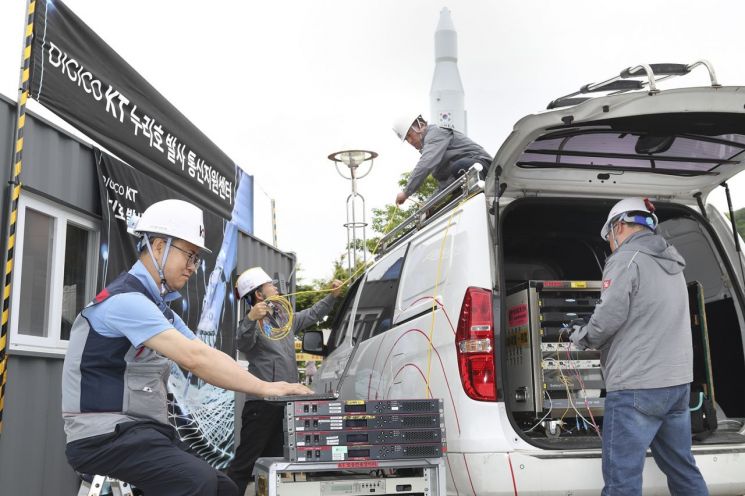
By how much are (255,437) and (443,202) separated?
94.6 inches

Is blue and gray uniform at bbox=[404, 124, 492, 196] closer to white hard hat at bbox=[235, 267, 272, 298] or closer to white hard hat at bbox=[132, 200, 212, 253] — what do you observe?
white hard hat at bbox=[235, 267, 272, 298]

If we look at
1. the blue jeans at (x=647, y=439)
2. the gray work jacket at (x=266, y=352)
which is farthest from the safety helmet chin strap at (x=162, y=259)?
the gray work jacket at (x=266, y=352)

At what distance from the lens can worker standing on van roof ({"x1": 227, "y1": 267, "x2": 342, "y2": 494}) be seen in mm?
5742

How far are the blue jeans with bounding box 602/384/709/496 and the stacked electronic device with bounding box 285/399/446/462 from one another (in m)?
0.83

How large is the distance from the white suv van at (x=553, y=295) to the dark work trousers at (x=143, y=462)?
1.34 m

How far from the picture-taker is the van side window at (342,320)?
6.58 m

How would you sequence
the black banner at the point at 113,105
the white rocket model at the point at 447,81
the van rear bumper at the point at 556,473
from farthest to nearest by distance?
the white rocket model at the point at 447,81 → the black banner at the point at 113,105 → the van rear bumper at the point at 556,473

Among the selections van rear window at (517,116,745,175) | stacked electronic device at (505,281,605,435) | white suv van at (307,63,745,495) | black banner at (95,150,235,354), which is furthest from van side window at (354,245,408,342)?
black banner at (95,150,235,354)

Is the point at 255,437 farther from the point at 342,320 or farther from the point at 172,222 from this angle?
the point at 172,222

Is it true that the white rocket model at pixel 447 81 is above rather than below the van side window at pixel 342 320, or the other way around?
above

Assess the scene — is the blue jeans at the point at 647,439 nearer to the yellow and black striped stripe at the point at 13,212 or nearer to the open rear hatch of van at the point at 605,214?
the open rear hatch of van at the point at 605,214

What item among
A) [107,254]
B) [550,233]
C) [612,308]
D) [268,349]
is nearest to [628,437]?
[612,308]

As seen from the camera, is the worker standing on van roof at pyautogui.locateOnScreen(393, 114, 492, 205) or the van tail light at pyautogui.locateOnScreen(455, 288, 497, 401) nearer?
the van tail light at pyautogui.locateOnScreen(455, 288, 497, 401)

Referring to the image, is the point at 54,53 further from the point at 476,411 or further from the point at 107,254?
the point at 476,411
